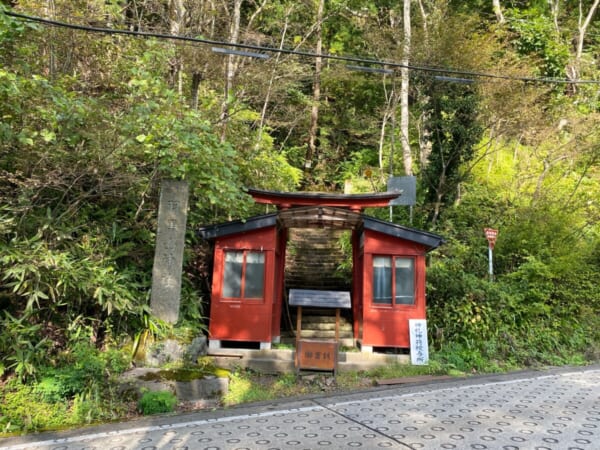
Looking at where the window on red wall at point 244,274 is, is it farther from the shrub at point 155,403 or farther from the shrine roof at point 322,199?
the shrub at point 155,403

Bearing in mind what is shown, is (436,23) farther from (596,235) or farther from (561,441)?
(561,441)

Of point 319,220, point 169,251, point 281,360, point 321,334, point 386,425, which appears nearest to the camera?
point 386,425

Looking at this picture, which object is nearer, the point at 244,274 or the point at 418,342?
the point at 418,342

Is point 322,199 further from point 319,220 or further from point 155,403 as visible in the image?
point 155,403

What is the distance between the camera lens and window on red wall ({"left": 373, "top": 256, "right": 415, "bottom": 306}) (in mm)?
8617

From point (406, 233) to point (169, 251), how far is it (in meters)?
4.65

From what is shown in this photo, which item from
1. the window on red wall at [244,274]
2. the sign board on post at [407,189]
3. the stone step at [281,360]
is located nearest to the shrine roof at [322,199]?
the window on red wall at [244,274]

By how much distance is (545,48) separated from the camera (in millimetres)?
16719

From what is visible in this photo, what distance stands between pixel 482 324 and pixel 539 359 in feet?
4.79

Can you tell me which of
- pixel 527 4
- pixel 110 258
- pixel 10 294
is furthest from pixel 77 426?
pixel 527 4

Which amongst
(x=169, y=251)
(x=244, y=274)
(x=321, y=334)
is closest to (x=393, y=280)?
(x=321, y=334)

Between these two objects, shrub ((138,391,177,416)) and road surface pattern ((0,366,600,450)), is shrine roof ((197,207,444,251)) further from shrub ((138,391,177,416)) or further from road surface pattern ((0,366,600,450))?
shrub ((138,391,177,416))

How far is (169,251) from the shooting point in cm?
781

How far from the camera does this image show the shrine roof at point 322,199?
9250mm
